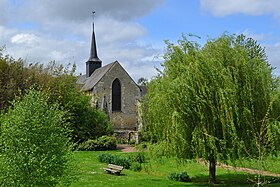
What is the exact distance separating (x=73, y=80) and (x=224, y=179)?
19.2 meters

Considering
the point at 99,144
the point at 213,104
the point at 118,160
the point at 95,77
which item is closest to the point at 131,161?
the point at 118,160

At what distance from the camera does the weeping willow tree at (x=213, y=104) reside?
1527 cm

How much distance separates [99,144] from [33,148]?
2203cm

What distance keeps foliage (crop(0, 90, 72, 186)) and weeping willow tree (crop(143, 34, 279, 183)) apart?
5149 millimetres

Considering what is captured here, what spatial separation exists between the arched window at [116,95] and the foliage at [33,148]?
37.6 meters

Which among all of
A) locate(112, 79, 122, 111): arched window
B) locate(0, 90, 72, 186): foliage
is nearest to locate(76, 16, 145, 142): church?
locate(112, 79, 122, 111): arched window

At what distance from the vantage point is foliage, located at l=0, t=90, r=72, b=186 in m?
10.6

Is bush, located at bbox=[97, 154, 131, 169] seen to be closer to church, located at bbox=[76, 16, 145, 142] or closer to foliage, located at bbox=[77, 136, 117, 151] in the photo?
foliage, located at bbox=[77, 136, 117, 151]

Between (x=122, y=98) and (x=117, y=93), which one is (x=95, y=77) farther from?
(x=122, y=98)

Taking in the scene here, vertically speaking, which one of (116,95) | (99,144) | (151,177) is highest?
(116,95)

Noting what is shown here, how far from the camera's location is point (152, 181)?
56.3ft

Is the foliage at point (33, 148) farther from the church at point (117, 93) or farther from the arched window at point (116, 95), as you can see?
the arched window at point (116, 95)

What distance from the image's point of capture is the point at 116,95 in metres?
49.7

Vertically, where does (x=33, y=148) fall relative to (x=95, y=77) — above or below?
below
